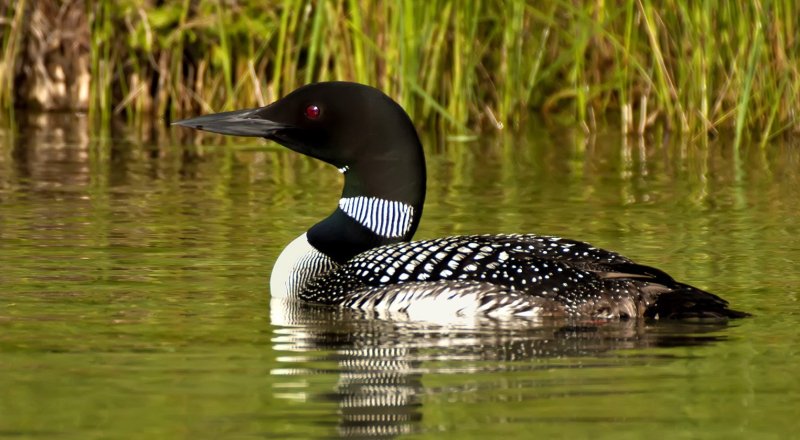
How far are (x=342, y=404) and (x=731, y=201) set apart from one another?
4654 mm

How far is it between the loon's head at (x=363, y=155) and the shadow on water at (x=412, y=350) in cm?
53

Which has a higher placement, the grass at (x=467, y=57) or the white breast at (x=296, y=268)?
the grass at (x=467, y=57)

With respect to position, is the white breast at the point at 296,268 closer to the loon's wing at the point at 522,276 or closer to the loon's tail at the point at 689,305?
the loon's wing at the point at 522,276

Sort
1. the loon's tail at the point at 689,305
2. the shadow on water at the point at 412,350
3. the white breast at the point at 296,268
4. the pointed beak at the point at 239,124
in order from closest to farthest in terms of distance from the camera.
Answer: the shadow on water at the point at 412,350, the loon's tail at the point at 689,305, the white breast at the point at 296,268, the pointed beak at the point at 239,124

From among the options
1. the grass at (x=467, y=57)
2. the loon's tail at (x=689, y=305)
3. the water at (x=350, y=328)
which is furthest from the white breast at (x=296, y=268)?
the grass at (x=467, y=57)

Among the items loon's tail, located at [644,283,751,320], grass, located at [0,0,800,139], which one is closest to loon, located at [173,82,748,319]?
loon's tail, located at [644,283,751,320]

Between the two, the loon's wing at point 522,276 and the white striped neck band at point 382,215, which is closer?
the loon's wing at point 522,276

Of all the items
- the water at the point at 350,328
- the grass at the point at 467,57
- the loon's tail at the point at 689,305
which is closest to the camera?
the water at the point at 350,328

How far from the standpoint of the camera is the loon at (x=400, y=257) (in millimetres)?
5297

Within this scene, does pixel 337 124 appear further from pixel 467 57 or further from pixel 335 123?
pixel 467 57

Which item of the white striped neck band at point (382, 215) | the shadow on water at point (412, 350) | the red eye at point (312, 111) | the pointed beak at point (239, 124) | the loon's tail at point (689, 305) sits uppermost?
the red eye at point (312, 111)

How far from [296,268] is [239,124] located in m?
0.67

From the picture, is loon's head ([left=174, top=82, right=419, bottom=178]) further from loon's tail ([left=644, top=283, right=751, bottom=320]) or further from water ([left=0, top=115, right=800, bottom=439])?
loon's tail ([left=644, top=283, right=751, bottom=320])

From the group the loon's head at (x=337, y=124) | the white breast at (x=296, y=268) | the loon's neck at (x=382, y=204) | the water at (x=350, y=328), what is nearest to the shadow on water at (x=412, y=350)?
the water at (x=350, y=328)
